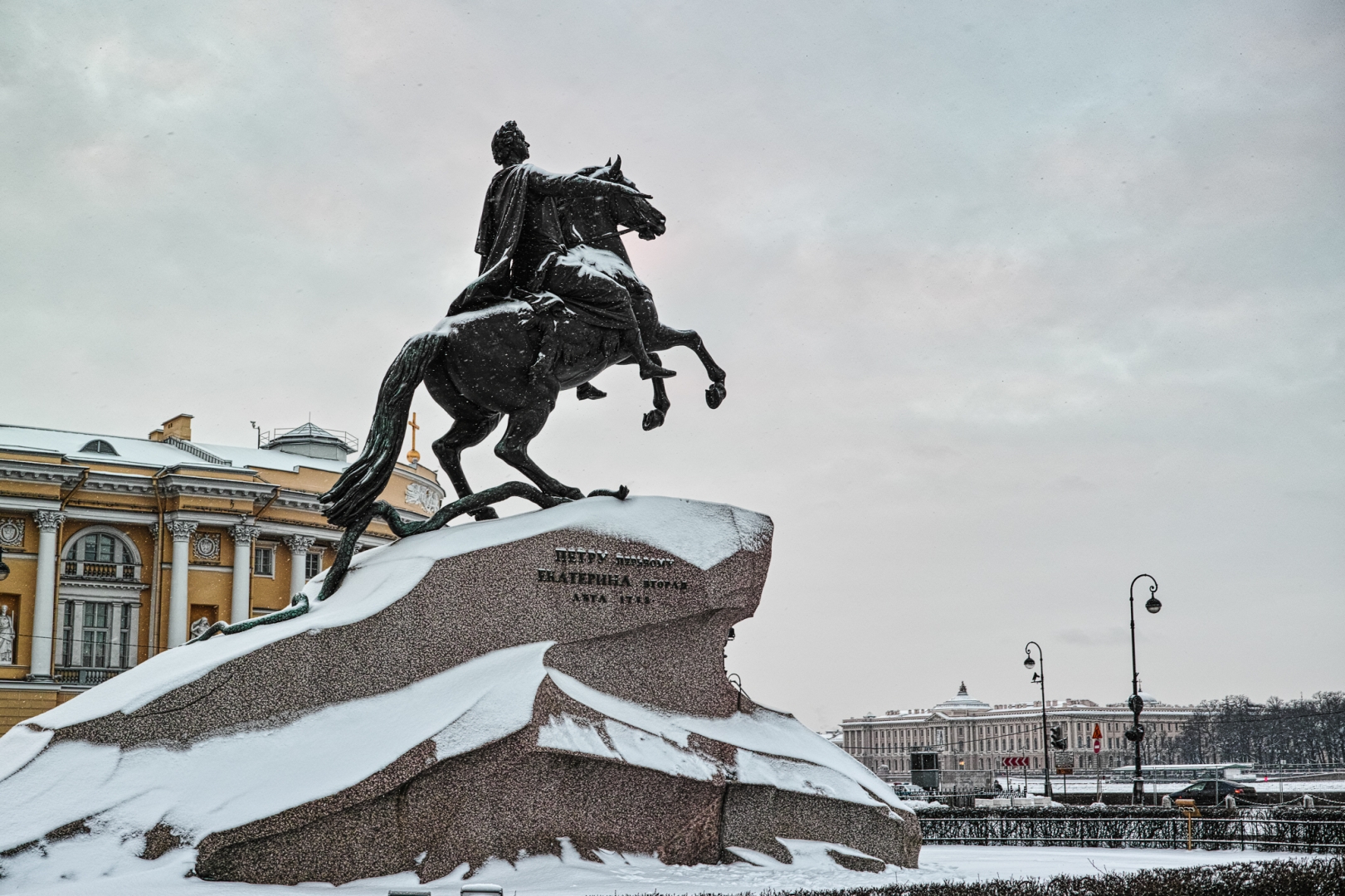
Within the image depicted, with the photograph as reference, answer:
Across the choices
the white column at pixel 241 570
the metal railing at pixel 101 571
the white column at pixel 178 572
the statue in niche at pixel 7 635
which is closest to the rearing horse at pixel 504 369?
the statue in niche at pixel 7 635

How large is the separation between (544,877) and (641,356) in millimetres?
4749

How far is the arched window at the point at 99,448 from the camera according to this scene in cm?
5303

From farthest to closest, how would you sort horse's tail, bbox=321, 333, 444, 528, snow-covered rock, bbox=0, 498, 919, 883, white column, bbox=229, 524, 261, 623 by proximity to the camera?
white column, bbox=229, 524, 261, 623
horse's tail, bbox=321, 333, 444, 528
snow-covered rock, bbox=0, 498, 919, 883

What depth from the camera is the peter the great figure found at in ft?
39.6

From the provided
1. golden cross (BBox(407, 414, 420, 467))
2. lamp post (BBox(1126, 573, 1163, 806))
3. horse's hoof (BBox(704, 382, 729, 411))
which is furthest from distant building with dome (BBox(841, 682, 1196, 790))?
horse's hoof (BBox(704, 382, 729, 411))

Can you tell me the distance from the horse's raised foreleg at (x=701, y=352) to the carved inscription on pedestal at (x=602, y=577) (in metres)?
2.28

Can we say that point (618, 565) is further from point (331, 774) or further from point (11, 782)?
point (11, 782)

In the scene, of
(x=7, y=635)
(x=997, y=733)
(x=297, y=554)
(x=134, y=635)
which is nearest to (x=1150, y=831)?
(x=7, y=635)

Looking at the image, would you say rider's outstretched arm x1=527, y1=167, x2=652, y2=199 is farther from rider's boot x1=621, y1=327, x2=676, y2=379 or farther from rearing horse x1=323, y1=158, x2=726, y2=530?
rider's boot x1=621, y1=327, x2=676, y2=379

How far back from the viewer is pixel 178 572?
167 feet

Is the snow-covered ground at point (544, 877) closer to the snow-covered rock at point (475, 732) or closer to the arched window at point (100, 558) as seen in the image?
the snow-covered rock at point (475, 732)

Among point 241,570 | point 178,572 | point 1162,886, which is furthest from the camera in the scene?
point 241,570

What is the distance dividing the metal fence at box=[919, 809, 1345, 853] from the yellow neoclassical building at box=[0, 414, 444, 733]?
112 ft

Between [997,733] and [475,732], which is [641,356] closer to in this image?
[475,732]
